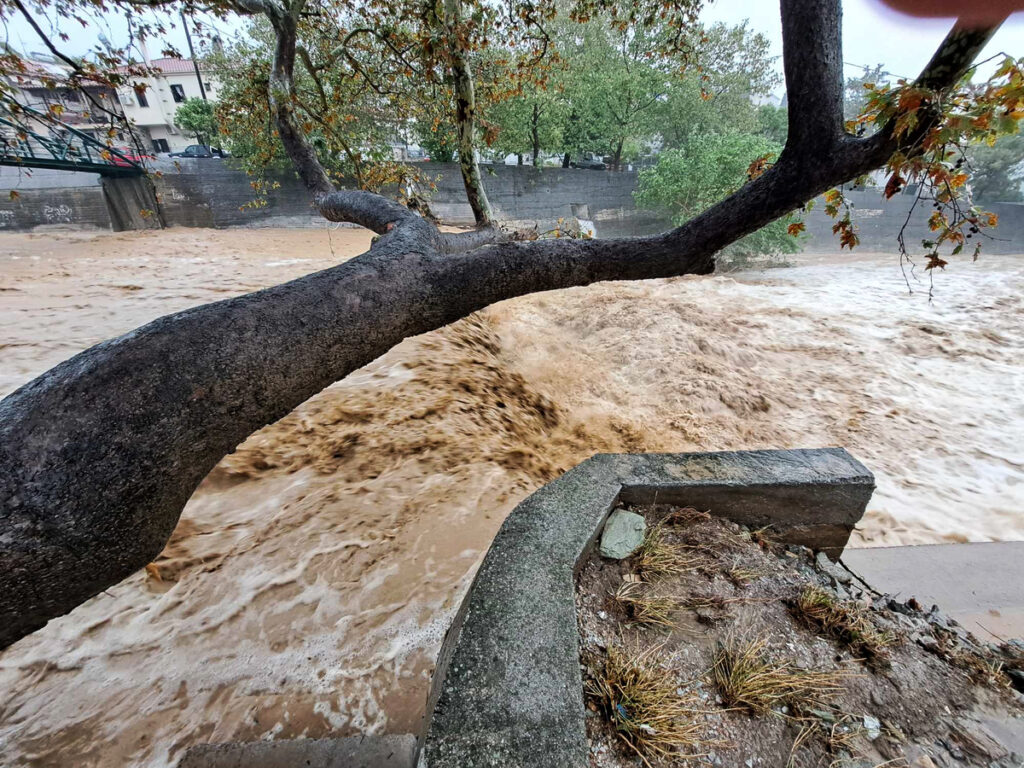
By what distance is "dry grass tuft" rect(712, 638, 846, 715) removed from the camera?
174 cm

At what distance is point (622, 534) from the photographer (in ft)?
7.95

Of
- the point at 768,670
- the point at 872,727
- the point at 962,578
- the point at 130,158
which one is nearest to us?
the point at 872,727

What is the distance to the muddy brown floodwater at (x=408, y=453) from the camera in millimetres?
2668

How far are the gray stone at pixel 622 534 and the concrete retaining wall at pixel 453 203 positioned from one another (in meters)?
17.4

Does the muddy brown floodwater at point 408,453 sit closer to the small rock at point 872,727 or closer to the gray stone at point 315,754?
the gray stone at point 315,754

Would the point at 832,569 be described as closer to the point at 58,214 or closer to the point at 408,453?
the point at 408,453

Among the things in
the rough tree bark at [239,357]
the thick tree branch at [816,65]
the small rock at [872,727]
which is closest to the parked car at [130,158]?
the rough tree bark at [239,357]

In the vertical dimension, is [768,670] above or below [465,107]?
below

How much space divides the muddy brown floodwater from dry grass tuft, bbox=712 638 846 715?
174cm

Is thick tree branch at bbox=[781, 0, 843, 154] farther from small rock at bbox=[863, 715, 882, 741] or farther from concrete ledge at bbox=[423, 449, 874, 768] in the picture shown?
small rock at bbox=[863, 715, 882, 741]

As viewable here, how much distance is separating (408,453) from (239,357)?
350 cm

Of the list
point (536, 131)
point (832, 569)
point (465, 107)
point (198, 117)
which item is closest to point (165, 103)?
point (198, 117)

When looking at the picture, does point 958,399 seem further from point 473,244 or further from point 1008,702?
point 473,244

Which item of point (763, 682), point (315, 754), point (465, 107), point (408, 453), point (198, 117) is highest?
point (198, 117)
